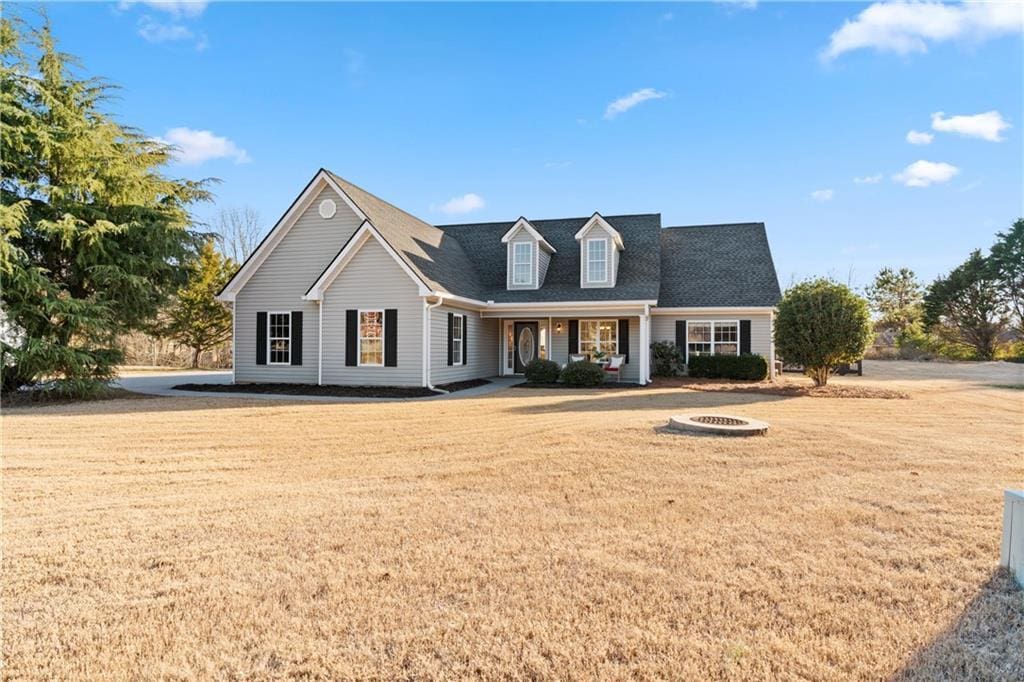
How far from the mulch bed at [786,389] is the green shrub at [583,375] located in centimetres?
189

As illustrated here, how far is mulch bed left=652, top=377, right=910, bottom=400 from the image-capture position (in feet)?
47.9

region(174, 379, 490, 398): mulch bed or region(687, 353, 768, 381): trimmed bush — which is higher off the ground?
region(687, 353, 768, 381): trimmed bush

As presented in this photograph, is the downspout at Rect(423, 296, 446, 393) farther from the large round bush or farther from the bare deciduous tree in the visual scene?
the bare deciduous tree

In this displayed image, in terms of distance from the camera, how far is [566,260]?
21.4 m

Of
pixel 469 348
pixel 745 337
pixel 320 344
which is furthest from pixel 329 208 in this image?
pixel 745 337

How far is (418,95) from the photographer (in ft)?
51.5

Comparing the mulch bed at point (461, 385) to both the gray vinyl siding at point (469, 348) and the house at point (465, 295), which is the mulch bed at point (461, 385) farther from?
the house at point (465, 295)

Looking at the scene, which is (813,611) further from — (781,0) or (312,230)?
(312,230)

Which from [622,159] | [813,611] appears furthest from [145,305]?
[813,611]

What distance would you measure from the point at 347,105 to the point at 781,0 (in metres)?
12.0

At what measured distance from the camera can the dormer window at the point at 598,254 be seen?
63.5 feet

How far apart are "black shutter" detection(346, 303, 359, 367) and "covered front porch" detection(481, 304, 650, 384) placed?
4866mm

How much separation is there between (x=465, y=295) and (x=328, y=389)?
17.2 ft

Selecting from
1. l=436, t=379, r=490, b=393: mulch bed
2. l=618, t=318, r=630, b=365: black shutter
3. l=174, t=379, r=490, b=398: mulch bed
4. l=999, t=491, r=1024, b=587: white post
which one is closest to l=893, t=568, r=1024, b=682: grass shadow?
l=999, t=491, r=1024, b=587: white post
